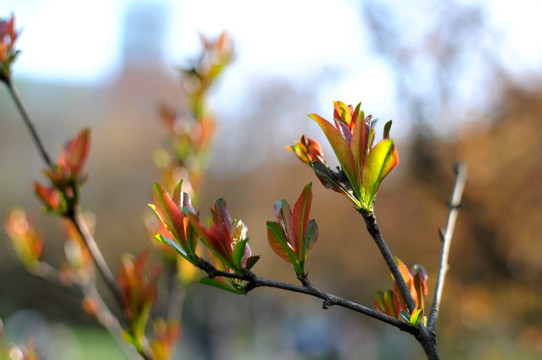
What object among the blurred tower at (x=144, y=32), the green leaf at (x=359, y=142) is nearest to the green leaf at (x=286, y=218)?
the green leaf at (x=359, y=142)

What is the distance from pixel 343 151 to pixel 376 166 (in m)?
0.05

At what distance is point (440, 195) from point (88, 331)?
17276mm

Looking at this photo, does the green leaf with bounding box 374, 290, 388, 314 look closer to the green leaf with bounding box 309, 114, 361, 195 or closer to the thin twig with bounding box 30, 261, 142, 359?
the green leaf with bounding box 309, 114, 361, 195

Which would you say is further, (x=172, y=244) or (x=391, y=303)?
(x=391, y=303)

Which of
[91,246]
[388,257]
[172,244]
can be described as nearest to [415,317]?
[388,257]

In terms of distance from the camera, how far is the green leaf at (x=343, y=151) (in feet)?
2.30

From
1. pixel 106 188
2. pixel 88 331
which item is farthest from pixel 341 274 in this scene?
pixel 88 331

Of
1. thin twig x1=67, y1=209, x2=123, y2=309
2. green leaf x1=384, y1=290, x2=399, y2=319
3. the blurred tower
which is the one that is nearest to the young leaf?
green leaf x1=384, y1=290, x2=399, y2=319

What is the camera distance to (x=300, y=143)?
0.76m

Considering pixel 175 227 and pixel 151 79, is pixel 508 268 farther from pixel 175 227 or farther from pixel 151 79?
pixel 151 79

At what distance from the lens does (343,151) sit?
0.70 metres

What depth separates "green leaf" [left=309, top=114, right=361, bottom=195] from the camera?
70 cm

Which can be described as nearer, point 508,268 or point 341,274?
point 508,268

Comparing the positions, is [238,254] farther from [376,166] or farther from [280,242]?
[376,166]
